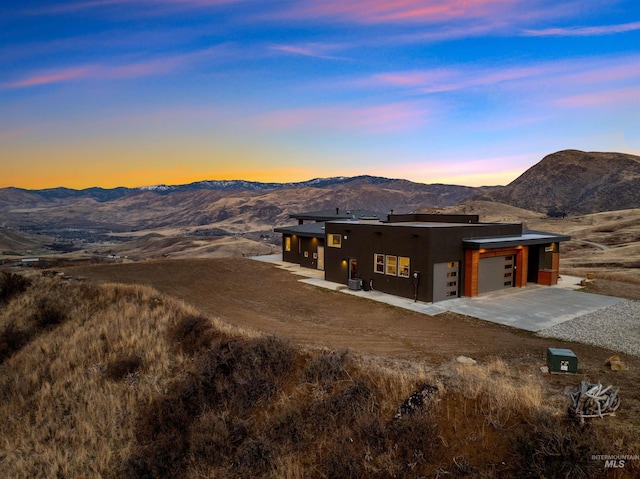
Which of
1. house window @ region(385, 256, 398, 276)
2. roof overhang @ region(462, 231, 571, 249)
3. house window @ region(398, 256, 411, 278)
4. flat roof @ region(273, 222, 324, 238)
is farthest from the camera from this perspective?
flat roof @ region(273, 222, 324, 238)

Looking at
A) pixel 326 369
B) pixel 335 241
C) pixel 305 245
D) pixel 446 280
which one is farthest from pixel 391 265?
pixel 326 369

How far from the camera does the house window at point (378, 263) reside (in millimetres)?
20562

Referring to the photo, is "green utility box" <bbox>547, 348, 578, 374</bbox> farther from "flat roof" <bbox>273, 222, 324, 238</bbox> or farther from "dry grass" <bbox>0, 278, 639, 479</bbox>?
"flat roof" <bbox>273, 222, 324, 238</bbox>

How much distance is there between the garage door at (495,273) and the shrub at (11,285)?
23514 millimetres

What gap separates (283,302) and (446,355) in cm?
929

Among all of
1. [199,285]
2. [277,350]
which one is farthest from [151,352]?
[199,285]

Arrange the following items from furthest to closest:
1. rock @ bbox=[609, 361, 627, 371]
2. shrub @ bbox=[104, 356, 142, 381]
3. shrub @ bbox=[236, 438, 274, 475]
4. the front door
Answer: the front door → shrub @ bbox=[104, 356, 142, 381] → rock @ bbox=[609, 361, 627, 371] → shrub @ bbox=[236, 438, 274, 475]

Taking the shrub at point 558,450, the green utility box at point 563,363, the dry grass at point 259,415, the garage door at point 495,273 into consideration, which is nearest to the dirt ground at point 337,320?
the green utility box at point 563,363

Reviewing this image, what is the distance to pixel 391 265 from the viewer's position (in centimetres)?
2005

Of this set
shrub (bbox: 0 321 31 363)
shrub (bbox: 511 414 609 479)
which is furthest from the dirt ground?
shrub (bbox: 0 321 31 363)

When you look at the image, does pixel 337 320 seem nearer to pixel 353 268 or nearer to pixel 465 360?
pixel 465 360

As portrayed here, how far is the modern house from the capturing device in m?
18.4

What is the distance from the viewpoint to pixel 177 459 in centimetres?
788

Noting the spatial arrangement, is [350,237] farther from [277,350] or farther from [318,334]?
[277,350]
